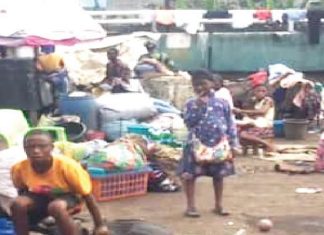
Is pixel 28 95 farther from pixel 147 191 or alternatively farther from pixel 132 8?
pixel 132 8

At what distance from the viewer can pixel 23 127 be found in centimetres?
1065

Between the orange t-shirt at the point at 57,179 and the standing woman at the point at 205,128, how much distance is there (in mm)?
2178

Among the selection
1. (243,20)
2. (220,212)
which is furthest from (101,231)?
(243,20)

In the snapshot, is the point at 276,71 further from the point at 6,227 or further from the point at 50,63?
the point at 6,227

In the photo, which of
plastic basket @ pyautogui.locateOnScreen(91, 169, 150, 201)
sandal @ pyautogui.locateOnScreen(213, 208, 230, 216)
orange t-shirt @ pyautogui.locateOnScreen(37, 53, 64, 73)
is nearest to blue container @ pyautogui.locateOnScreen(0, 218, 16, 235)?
plastic basket @ pyautogui.locateOnScreen(91, 169, 150, 201)

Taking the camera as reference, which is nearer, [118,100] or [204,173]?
[204,173]

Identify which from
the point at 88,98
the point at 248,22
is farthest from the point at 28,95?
the point at 248,22

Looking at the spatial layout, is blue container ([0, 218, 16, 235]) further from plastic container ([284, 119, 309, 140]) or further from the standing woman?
plastic container ([284, 119, 309, 140])

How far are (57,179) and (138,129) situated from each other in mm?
5152

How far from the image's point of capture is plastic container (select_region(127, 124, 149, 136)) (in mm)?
11766

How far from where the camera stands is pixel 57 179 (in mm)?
6812

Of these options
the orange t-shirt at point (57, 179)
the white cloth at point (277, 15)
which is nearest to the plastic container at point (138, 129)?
the orange t-shirt at point (57, 179)

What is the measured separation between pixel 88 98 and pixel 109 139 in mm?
722

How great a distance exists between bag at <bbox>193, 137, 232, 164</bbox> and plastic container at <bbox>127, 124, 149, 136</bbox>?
286cm
